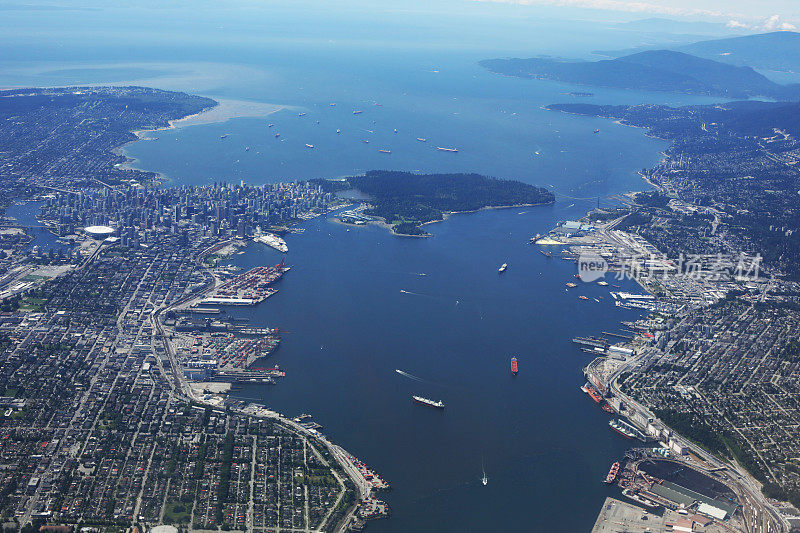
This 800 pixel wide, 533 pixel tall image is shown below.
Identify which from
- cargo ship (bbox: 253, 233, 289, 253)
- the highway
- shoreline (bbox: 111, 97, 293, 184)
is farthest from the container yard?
shoreline (bbox: 111, 97, 293, 184)

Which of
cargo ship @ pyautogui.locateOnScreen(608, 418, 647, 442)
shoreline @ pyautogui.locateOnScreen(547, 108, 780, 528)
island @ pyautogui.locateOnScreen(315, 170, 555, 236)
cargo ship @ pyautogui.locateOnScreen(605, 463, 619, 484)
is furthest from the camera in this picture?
island @ pyautogui.locateOnScreen(315, 170, 555, 236)

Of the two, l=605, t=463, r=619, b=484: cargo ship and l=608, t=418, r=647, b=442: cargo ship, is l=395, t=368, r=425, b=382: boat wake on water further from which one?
l=605, t=463, r=619, b=484: cargo ship

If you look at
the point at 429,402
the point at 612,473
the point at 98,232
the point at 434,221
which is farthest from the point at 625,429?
the point at 98,232

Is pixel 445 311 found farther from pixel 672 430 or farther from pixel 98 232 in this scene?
pixel 98 232

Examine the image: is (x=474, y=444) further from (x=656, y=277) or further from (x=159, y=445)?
(x=656, y=277)

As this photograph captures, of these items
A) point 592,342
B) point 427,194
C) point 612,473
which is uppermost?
point 427,194

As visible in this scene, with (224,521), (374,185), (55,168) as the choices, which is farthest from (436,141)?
(224,521)
